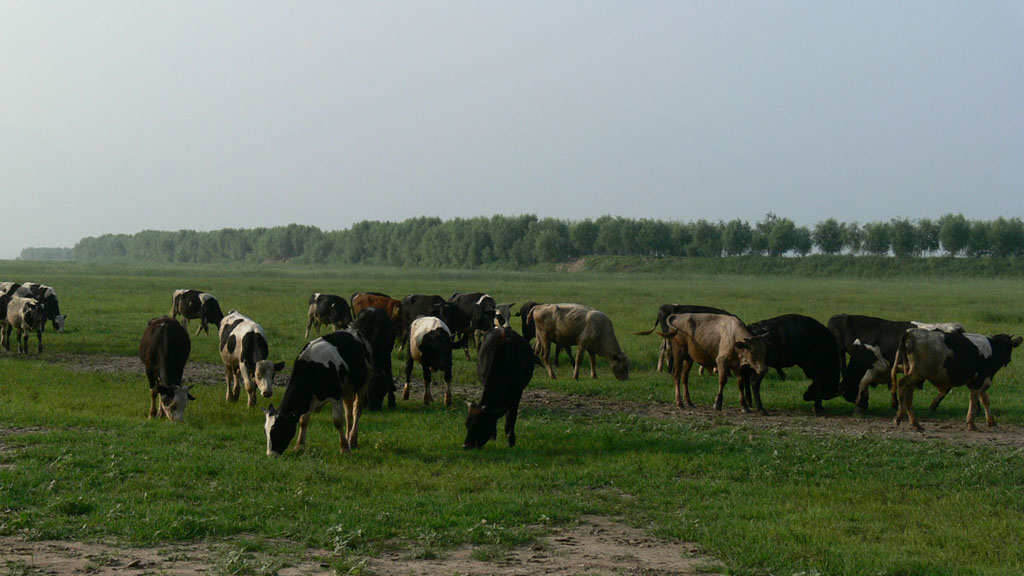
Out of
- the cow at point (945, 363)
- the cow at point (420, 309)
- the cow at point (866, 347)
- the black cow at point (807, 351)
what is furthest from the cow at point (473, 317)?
the cow at point (945, 363)

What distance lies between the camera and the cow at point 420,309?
76.1 feet

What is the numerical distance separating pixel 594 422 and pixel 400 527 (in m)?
6.54

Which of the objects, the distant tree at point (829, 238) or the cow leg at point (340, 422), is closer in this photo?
the cow leg at point (340, 422)

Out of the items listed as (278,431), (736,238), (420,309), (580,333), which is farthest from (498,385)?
(736,238)

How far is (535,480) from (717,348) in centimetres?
739

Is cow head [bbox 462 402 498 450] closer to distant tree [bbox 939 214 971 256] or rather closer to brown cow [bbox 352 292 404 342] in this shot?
brown cow [bbox 352 292 404 342]

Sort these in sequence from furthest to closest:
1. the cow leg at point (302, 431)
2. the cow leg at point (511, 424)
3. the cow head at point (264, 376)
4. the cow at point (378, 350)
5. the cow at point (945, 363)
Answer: the cow at point (378, 350) < the cow head at point (264, 376) < the cow at point (945, 363) < the cow leg at point (511, 424) < the cow leg at point (302, 431)

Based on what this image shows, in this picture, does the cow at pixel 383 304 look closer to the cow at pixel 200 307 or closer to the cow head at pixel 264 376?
the cow at pixel 200 307

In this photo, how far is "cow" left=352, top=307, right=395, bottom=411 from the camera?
15094 mm

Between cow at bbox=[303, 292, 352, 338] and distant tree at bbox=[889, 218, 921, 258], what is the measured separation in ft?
395

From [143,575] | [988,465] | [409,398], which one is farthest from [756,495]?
[409,398]

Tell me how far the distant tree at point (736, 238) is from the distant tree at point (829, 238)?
34.4 feet

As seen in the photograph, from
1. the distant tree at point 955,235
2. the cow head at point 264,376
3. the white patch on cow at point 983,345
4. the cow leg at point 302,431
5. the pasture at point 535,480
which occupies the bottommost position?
the pasture at point 535,480

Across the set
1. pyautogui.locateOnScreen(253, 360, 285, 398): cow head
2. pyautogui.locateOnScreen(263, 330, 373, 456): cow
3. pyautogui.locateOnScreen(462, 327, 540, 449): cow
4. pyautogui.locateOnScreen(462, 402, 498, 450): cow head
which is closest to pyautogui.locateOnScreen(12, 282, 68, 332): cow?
pyautogui.locateOnScreen(253, 360, 285, 398): cow head
